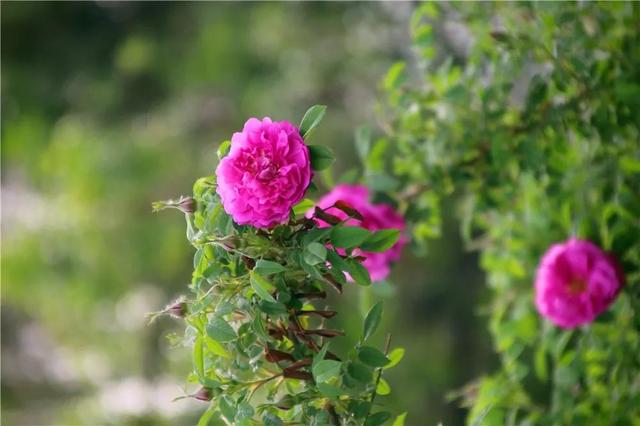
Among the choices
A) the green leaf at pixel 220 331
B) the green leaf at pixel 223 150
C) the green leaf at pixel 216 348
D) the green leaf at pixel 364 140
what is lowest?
the green leaf at pixel 216 348

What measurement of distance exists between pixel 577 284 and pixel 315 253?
390mm

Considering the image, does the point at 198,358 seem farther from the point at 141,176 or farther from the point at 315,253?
the point at 141,176

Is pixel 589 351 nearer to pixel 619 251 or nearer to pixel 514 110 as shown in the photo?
pixel 619 251

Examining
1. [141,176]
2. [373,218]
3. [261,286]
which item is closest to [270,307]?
[261,286]

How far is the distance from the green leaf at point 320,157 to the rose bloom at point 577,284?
14.1 inches

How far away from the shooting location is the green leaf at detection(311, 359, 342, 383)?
471 mm

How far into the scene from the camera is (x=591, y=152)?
84 centimetres

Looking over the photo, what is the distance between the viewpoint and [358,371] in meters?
0.51

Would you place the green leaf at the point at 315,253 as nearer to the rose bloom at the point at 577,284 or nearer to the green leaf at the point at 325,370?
the green leaf at the point at 325,370

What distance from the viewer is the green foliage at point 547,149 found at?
2.52 ft

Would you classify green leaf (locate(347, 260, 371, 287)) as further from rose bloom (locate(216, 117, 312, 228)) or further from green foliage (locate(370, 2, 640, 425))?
green foliage (locate(370, 2, 640, 425))

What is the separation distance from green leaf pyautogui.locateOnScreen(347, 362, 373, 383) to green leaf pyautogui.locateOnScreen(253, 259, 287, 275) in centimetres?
8

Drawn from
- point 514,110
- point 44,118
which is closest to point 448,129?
point 514,110

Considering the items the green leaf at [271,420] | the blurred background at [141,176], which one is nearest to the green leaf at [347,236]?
the green leaf at [271,420]
